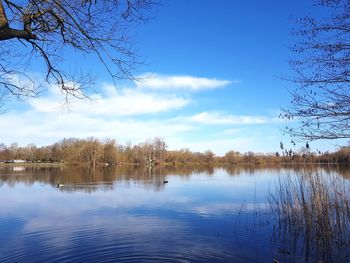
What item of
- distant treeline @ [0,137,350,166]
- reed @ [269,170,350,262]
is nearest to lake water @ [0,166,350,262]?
reed @ [269,170,350,262]

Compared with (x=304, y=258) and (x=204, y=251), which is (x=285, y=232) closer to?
(x=304, y=258)

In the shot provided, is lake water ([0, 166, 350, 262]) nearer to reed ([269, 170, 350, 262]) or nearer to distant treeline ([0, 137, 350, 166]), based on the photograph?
reed ([269, 170, 350, 262])

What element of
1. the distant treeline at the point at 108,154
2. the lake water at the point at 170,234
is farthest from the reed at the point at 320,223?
the distant treeline at the point at 108,154

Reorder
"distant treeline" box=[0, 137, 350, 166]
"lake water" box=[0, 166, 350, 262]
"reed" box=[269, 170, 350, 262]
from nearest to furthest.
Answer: "lake water" box=[0, 166, 350, 262]
"reed" box=[269, 170, 350, 262]
"distant treeline" box=[0, 137, 350, 166]

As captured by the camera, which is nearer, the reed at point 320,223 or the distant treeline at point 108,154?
the reed at point 320,223

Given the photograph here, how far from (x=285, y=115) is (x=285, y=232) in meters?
5.56

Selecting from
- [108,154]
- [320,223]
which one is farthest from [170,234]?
[108,154]

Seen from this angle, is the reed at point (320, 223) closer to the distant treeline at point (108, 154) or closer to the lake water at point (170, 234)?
the lake water at point (170, 234)

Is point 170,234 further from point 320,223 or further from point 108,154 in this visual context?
point 108,154

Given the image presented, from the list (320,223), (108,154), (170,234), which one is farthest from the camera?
(108,154)

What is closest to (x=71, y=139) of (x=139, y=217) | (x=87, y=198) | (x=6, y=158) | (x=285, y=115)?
(x=6, y=158)

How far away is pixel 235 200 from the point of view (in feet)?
60.1

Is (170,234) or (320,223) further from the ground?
(320,223)

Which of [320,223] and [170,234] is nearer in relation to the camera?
[320,223]
